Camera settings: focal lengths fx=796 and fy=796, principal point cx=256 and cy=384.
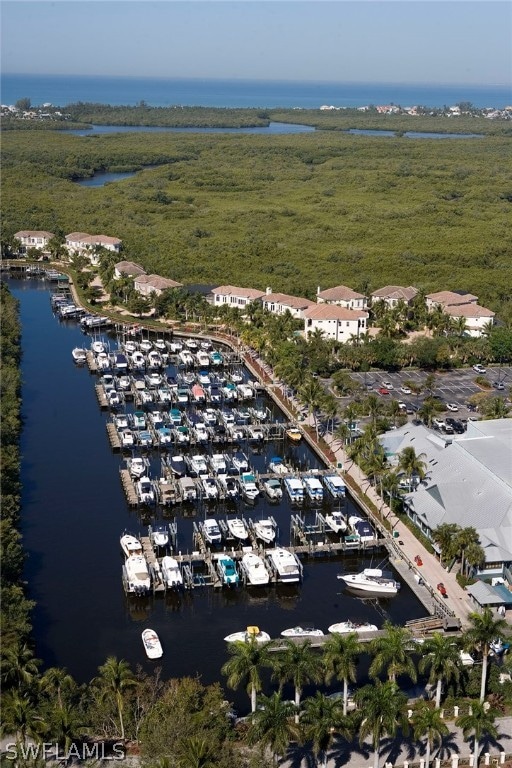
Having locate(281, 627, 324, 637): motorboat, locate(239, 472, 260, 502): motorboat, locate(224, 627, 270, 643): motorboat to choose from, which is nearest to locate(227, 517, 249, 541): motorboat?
locate(239, 472, 260, 502): motorboat

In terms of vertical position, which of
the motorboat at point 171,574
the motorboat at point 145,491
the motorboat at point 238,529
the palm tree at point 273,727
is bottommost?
the motorboat at point 171,574

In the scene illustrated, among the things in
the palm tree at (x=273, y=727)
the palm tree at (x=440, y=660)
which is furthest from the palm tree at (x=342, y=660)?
the palm tree at (x=273, y=727)

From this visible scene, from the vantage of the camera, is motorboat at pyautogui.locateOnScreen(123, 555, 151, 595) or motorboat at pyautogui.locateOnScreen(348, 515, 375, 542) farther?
motorboat at pyautogui.locateOnScreen(348, 515, 375, 542)

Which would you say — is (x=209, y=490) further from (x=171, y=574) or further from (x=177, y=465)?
(x=171, y=574)

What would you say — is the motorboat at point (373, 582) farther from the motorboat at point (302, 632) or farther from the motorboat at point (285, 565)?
the motorboat at point (302, 632)

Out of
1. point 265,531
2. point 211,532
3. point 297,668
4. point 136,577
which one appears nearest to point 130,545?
point 136,577

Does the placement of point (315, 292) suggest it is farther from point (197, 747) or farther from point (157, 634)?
point (197, 747)

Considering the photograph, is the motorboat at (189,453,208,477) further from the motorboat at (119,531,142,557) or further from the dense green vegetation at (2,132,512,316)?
the dense green vegetation at (2,132,512,316)
